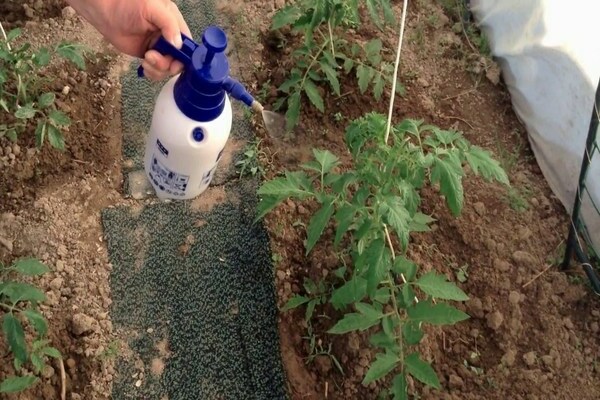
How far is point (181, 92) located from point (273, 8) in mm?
984

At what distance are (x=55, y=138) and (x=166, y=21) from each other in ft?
2.00

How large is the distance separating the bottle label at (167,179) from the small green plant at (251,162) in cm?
30

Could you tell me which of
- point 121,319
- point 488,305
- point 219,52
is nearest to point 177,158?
point 219,52

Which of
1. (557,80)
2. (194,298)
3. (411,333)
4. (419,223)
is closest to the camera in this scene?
(411,333)

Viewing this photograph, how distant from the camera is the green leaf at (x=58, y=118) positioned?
5.91 ft

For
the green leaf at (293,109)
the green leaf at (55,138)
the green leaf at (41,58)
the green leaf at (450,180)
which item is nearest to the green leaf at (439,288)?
the green leaf at (450,180)

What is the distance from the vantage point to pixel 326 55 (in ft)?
6.37

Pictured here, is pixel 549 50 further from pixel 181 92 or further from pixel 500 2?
pixel 181 92

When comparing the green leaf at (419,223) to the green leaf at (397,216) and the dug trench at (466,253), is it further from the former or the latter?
the green leaf at (397,216)

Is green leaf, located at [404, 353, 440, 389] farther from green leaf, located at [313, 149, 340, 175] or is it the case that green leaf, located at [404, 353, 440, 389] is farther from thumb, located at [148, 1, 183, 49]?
thumb, located at [148, 1, 183, 49]

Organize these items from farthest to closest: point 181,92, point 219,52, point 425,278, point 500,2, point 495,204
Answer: point 500,2 → point 495,204 → point 425,278 → point 181,92 → point 219,52

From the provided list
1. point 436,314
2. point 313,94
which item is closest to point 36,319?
point 436,314

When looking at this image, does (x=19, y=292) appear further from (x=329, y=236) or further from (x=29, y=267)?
(x=329, y=236)

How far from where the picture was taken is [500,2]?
2.22m
